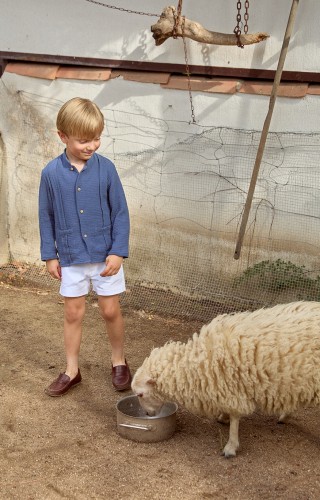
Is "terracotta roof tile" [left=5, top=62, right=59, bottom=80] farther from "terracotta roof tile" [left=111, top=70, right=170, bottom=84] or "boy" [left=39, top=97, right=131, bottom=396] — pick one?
"boy" [left=39, top=97, right=131, bottom=396]

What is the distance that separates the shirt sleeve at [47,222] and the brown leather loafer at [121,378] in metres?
0.87

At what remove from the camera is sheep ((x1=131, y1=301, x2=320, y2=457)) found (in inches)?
151

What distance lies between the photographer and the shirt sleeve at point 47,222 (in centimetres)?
451

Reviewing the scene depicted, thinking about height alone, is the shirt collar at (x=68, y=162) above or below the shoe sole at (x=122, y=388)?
above

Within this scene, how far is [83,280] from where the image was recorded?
15.1 feet

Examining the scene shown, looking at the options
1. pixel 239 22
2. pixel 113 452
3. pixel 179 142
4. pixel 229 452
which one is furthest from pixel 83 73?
pixel 229 452

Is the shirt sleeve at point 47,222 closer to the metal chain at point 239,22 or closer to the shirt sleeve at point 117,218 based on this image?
the shirt sleeve at point 117,218

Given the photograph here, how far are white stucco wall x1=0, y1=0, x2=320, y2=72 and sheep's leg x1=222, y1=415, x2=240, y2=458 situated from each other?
3.25 metres

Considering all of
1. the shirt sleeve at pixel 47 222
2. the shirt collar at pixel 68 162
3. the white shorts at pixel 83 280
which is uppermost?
the shirt collar at pixel 68 162

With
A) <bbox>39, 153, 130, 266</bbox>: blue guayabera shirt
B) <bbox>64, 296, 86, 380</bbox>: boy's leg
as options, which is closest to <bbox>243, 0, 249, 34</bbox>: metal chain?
<bbox>39, 153, 130, 266</bbox>: blue guayabera shirt

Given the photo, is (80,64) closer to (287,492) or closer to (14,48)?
(14,48)

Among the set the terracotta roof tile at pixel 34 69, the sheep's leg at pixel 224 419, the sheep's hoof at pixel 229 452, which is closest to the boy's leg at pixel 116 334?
the sheep's leg at pixel 224 419

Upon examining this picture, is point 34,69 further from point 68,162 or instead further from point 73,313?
point 73,313

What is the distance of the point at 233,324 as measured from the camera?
13.4 ft
